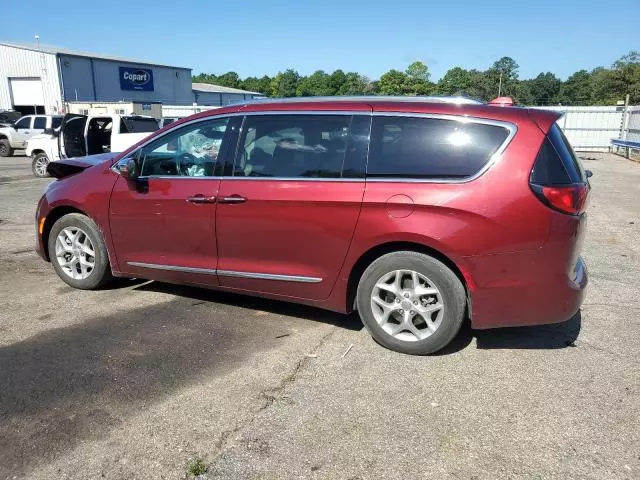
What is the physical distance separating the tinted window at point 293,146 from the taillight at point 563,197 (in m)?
1.40

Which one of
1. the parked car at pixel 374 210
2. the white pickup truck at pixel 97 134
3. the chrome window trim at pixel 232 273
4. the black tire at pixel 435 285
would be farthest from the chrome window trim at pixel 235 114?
the white pickup truck at pixel 97 134

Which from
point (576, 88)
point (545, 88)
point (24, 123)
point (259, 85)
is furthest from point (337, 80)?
point (24, 123)

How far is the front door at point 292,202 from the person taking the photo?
398cm

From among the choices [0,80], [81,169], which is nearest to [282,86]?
[0,80]

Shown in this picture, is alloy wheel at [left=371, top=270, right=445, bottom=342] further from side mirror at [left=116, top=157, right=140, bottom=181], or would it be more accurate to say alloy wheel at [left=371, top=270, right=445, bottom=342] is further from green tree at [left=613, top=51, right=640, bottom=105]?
green tree at [left=613, top=51, right=640, bottom=105]

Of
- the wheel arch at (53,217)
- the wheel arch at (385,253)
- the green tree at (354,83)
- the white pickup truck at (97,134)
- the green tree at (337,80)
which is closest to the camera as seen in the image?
the wheel arch at (385,253)

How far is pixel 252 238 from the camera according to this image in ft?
14.0

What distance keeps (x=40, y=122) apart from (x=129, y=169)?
22528mm

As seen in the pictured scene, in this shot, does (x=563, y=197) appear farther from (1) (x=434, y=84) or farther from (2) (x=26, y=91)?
(1) (x=434, y=84)

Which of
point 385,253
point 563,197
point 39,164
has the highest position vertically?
point 563,197

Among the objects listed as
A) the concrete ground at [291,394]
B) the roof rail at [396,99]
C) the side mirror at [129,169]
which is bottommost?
the concrete ground at [291,394]

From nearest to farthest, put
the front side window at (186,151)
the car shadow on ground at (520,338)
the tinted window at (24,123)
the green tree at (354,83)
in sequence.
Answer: the car shadow on ground at (520,338)
the front side window at (186,151)
the tinted window at (24,123)
the green tree at (354,83)

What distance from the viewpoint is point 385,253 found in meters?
3.94

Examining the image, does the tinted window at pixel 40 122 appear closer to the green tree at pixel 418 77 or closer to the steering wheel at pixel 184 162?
the steering wheel at pixel 184 162
